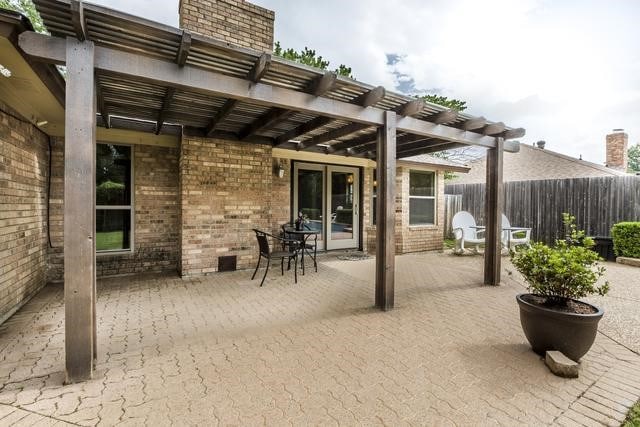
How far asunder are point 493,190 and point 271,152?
399 cm

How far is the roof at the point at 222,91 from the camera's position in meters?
2.07

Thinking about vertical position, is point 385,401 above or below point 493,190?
below

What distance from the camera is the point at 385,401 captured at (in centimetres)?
189

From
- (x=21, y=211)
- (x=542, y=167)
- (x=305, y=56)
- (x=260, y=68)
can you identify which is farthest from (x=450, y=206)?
(x=21, y=211)

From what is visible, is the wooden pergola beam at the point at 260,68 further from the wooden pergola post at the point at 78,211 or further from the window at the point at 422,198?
the window at the point at 422,198

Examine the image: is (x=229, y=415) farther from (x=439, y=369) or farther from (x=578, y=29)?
(x=578, y=29)

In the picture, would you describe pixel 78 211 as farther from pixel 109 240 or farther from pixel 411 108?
pixel 109 240

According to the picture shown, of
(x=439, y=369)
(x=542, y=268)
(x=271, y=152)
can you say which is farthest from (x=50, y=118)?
(x=542, y=268)

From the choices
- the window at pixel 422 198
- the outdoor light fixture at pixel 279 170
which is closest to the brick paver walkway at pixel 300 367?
the outdoor light fixture at pixel 279 170

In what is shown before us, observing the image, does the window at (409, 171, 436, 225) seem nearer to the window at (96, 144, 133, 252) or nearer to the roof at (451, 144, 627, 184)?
the window at (96, 144, 133, 252)

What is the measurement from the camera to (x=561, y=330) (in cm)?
234

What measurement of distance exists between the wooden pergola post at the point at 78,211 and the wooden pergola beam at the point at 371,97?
2.45m

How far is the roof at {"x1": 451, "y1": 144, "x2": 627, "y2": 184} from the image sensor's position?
13047 millimetres

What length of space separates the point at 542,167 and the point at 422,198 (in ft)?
34.9
